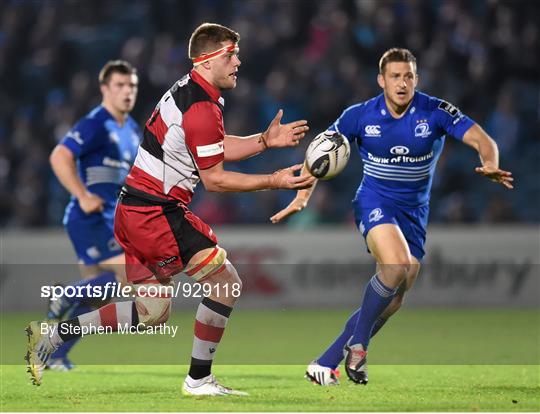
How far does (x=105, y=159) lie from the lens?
9.59 meters

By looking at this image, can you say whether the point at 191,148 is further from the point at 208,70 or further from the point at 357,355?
the point at 357,355

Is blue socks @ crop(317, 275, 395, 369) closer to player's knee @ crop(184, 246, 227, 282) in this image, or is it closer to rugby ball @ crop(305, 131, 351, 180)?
rugby ball @ crop(305, 131, 351, 180)

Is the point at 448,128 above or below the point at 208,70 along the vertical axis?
below

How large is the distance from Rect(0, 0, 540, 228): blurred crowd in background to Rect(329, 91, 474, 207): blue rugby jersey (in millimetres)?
7114

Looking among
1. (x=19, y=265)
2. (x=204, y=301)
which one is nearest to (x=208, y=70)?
(x=204, y=301)

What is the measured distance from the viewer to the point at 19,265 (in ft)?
48.1

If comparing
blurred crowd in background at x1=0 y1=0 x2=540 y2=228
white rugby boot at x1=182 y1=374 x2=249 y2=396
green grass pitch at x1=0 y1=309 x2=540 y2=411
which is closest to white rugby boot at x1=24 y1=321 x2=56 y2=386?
green grass pitch at x1=0 y1=309 x2=540 y2=411

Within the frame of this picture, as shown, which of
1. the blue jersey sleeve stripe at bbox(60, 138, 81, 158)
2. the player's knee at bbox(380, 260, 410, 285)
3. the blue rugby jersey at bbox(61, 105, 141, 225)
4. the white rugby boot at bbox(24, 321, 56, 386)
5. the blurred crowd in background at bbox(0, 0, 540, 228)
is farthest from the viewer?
the blurred crowd in background at bbox(0, 0, 540, 228)

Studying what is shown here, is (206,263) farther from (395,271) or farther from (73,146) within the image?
(73,146)

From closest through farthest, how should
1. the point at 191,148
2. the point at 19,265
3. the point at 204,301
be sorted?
the point at 191,148 → the point at 204,301 → the point at 19,265

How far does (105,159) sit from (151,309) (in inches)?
107

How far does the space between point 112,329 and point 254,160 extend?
9.24 metres

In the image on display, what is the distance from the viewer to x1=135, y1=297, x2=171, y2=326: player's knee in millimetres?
7164

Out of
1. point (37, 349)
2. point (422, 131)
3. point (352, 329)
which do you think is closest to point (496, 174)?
point (422, 131)
